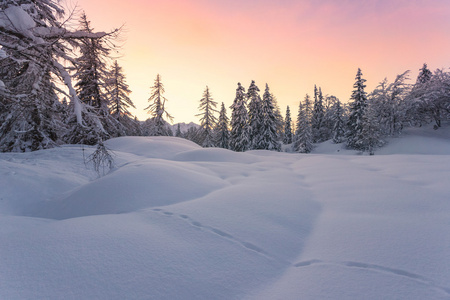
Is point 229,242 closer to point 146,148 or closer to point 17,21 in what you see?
point 17,21

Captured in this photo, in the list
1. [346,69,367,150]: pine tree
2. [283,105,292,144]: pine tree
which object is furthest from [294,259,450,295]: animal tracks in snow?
[283,105,292,144]: pine tree

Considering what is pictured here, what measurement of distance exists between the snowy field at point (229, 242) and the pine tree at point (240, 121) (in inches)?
966

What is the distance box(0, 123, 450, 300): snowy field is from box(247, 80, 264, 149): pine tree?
947 inches

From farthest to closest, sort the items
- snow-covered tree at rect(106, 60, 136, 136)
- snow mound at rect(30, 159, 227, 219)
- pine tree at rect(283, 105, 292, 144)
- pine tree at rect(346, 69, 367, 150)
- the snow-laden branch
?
pine tree at rect(283, 105, 292, 144)
pine tree at rect(346, 69, 367, 150)
snow-covered tree at rect(106, 60, 136, 136)
the snow-laden branch
snow mound at rect(30, 159, 227, 219)

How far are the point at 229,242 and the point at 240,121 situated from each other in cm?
2735

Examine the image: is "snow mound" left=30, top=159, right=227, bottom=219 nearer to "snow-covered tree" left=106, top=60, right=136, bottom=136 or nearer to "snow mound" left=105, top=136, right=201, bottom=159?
"snow mound" left=105, top=136, right=201, bottom=159

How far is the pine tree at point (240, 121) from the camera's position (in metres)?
28.4

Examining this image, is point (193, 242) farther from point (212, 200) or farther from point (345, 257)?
point (345, 257)

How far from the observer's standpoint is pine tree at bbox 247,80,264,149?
2809 centimetres

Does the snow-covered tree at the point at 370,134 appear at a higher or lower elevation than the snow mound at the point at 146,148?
higher

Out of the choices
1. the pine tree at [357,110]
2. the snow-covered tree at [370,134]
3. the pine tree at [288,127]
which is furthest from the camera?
the pine tree at [288,127]

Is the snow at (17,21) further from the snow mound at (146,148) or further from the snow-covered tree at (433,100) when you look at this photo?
the snow-covered tree at (433,100)

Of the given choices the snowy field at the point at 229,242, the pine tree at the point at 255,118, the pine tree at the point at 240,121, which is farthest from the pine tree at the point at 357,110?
the snowy field at the point at 229,242

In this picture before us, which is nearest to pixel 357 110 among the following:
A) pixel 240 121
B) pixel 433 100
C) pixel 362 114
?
pixel 362 114
